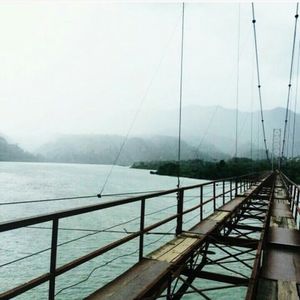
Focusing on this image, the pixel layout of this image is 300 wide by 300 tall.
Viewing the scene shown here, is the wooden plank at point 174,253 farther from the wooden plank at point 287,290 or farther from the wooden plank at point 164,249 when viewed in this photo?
the wooden plank at point 287,290

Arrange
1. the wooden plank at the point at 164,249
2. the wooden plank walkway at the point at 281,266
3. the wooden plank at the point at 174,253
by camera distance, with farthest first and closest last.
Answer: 1. the wooden plank at the point at 164,249
2. the wooden plank at the point at 174,253
3. the wooden plank walkway at the point at 281,266

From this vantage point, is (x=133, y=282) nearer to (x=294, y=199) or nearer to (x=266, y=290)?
(x=266, y=290)

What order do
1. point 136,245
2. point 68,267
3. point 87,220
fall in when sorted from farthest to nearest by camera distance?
point 87,220
point 136,245
point 68,267

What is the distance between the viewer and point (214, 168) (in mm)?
136000

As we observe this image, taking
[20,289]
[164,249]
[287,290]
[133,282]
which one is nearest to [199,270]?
[164,249]

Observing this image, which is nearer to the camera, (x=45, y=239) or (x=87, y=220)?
(x=45, y=239)

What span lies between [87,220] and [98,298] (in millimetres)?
37397

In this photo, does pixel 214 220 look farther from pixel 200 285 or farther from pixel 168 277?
pixel 200 285

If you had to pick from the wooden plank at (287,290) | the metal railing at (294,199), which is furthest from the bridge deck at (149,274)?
the metal railing at (294,199)

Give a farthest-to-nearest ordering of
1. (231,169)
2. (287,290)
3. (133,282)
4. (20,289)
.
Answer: (231,169)
(287,290)
(133,282)
(20,289)

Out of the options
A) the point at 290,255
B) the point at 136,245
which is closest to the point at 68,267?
the point at 290,255

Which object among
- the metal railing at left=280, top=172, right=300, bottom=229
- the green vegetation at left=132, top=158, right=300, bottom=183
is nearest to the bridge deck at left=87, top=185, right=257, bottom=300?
the metal railing at left=280, top=172, right=300, bottom=229

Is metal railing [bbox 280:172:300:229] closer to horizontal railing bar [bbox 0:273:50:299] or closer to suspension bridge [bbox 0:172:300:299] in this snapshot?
suspension bridge [bbox 0:172:300:299]

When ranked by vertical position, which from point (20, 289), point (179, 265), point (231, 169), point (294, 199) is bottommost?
point (231, 169)
